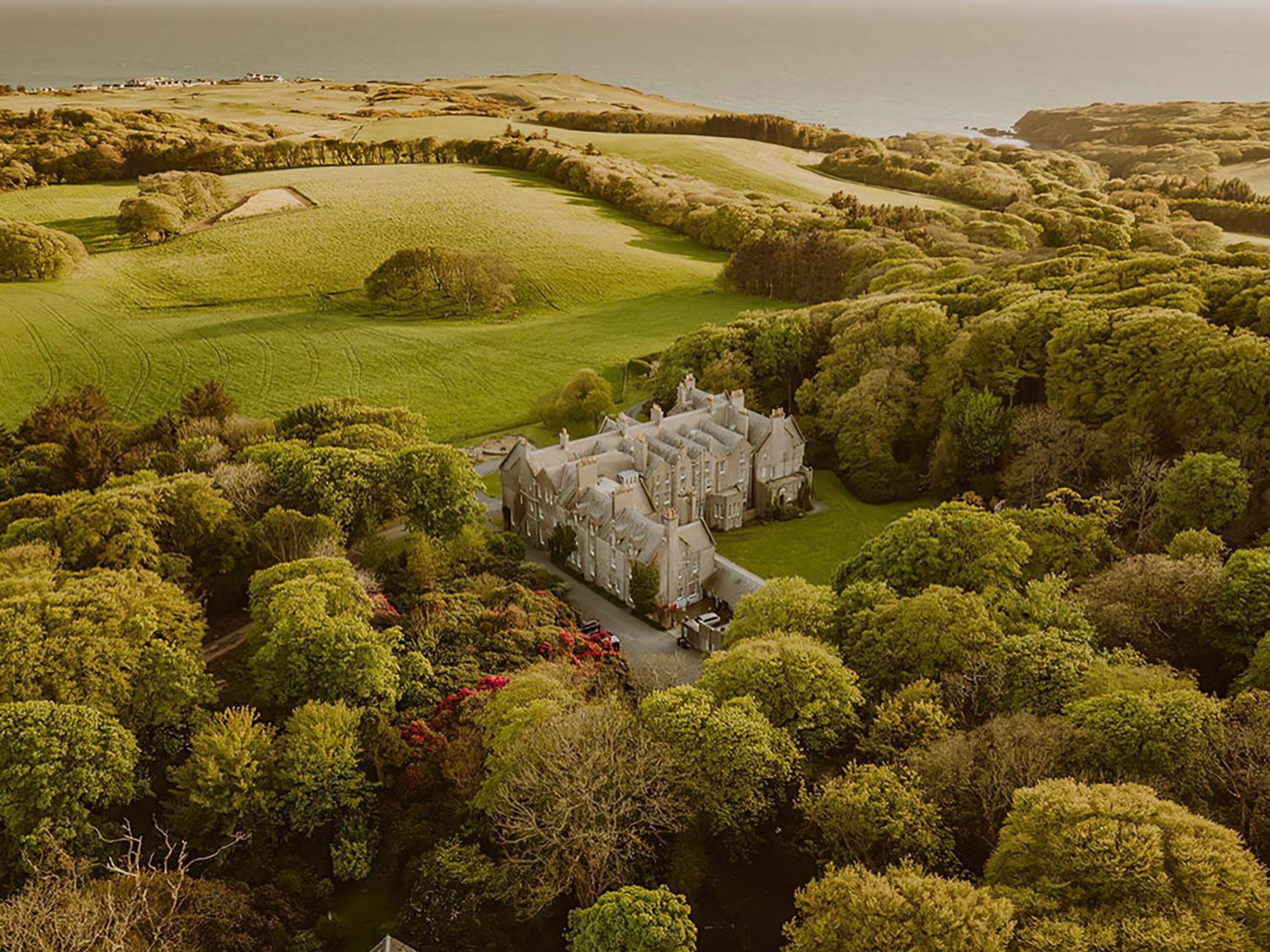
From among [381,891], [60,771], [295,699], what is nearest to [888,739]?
[381,891]

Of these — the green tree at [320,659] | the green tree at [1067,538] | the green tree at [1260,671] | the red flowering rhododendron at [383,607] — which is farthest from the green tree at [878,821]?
the red flowering rhododendron at [383,607]

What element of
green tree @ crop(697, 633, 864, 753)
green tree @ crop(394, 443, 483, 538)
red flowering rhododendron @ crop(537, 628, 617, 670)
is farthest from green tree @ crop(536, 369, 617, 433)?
green tree @ crop(697, 633, 864, 753)

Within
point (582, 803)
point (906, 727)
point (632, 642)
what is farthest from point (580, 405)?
point (582, 803)

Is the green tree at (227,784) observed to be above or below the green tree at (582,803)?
below

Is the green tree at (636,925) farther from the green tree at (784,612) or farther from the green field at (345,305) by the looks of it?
the green field at (345,305)

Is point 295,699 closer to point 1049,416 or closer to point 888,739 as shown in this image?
point 888,739
